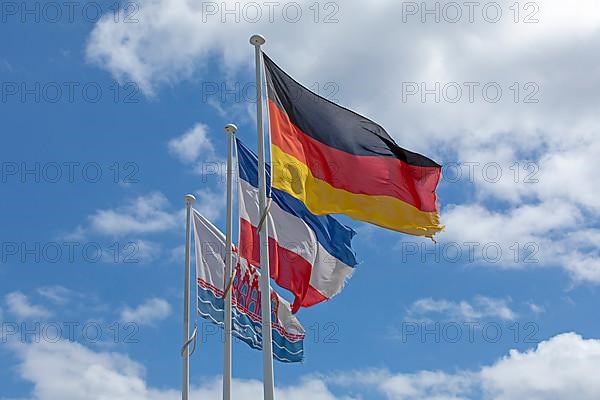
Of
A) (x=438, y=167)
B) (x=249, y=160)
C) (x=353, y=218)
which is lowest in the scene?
(x=353, y=218)

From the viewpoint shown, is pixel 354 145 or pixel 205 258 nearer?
pixel 354 145

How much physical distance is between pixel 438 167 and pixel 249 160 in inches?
196

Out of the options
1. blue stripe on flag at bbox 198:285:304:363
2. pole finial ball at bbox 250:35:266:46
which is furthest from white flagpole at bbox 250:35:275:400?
blue stripe on flag at bbox 198:285:304:363

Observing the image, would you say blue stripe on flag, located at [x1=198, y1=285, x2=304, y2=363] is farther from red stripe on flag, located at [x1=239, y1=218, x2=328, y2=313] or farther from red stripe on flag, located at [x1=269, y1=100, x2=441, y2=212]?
red stripe on flag, located at [x1=269, y1=100, x2=441, y2=212]

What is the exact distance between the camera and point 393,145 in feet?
61.5

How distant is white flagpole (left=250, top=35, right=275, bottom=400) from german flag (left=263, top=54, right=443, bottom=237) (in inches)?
10.2

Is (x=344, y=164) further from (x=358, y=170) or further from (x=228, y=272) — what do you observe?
(x=228, y=272)

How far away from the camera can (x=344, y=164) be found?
17766 millimetres

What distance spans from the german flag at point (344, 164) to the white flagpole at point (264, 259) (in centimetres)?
26

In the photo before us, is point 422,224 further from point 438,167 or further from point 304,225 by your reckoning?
point 304,225

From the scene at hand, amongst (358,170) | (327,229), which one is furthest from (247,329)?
(358,170)

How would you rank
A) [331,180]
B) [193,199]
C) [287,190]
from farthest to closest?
[193,199], [331,180], [287,190]

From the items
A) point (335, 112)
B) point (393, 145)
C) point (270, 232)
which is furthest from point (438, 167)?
point (270, 232)

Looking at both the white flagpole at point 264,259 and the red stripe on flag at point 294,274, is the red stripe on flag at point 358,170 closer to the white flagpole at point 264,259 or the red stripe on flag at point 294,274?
the white flagpole at point 264,259
